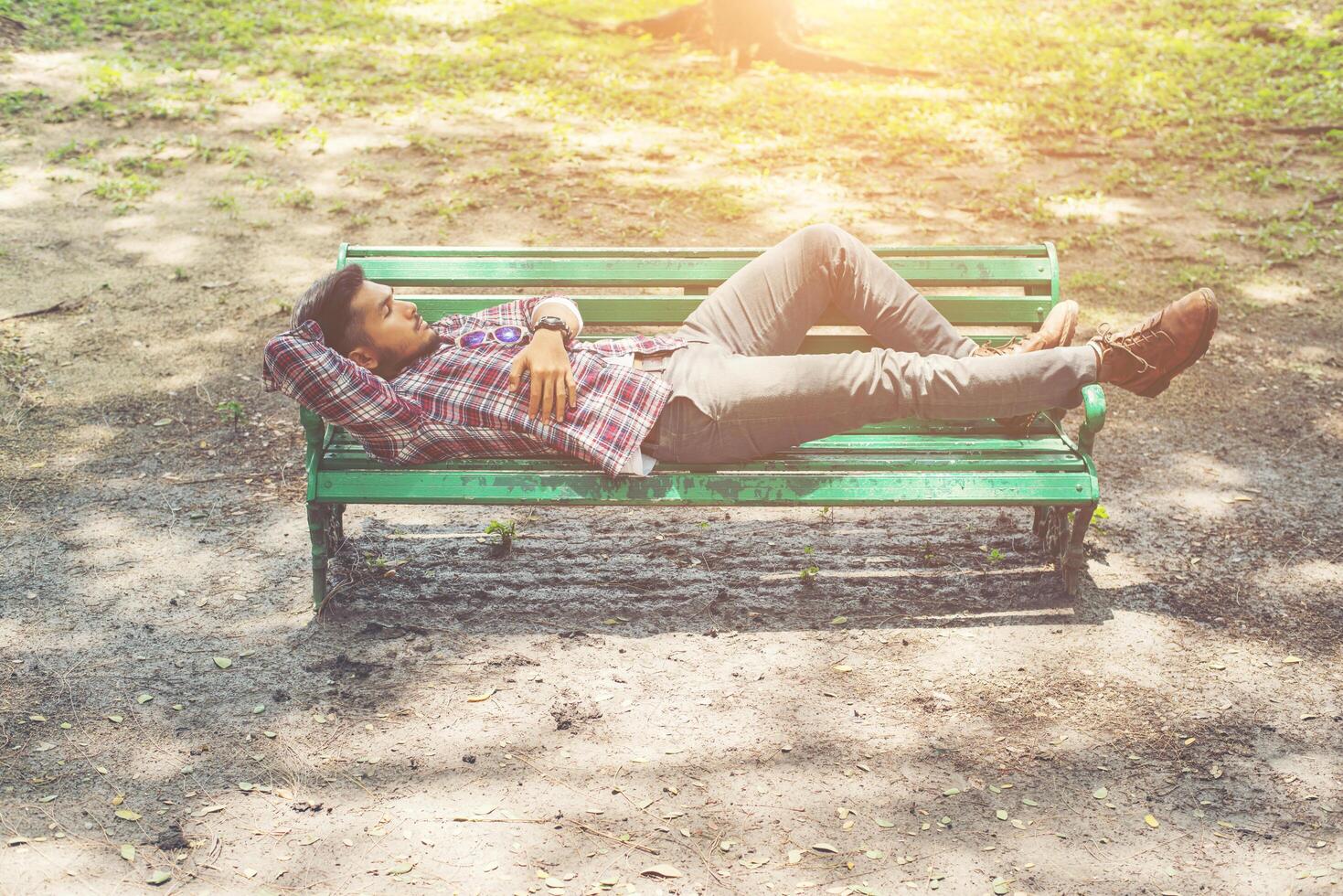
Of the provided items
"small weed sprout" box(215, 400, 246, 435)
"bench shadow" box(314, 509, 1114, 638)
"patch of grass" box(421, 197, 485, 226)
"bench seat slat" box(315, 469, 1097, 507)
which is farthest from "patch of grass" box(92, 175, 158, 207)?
"bench seat slat" box(315, 469, 1097, 507)

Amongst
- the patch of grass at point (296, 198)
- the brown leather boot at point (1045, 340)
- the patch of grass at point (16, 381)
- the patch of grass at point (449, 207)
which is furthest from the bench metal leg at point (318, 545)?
the patch of grass at point (296, 198)

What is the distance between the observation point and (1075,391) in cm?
375

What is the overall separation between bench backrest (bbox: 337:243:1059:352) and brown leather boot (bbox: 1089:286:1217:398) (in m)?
0.63

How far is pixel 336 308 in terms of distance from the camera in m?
3.71

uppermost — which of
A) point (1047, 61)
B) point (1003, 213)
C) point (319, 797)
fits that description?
point (1047, 61)

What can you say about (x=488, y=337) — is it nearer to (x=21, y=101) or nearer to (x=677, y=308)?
(x=677, y=308)

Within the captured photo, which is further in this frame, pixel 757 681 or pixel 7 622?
pixel 7 622

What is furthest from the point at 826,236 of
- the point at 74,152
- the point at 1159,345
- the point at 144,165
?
the point at 74,152

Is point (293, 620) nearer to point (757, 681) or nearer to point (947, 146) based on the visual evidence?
point (757, 681)

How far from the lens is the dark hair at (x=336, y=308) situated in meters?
3.68

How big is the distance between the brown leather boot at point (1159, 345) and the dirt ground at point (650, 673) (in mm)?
830

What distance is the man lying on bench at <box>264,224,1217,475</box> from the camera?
3.66 metres

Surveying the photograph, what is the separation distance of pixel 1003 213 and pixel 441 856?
5608mm

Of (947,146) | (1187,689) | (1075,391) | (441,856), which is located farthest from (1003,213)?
(441,856)
